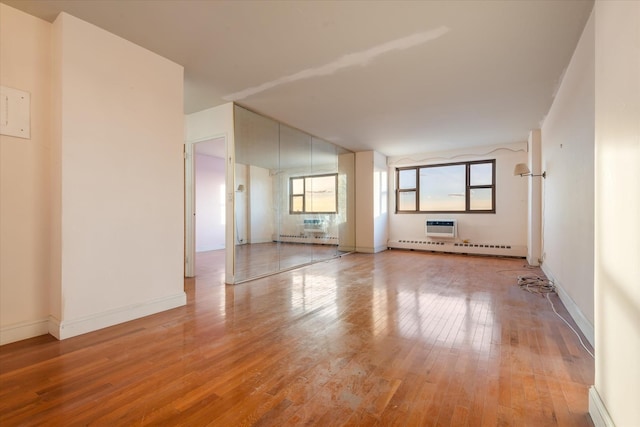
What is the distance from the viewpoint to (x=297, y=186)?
5977 mm

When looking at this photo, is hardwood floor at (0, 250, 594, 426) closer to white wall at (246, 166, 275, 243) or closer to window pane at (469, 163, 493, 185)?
white wall at (246, 166, 275, 243)

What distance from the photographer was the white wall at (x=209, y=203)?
312 inches

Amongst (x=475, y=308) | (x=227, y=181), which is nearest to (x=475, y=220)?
(x=475, y=308)

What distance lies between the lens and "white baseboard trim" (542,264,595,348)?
236 cm

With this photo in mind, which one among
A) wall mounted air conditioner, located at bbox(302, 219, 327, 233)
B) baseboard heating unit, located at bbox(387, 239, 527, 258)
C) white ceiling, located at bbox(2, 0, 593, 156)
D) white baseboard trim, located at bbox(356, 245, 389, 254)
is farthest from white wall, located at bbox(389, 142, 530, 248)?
wall mounted air conditioner, located at bbox(302, 219, 327, 233)

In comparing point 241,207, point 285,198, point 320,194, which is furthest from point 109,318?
point 320,194

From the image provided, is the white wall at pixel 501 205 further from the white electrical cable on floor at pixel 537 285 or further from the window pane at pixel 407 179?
the white electrical cable on floor at pixel 537 285

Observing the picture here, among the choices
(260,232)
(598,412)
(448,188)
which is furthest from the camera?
A: (448,188)

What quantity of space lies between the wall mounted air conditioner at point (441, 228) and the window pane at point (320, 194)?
97.4 inches

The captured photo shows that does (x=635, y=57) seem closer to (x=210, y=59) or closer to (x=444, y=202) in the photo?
(x=210, y=59)

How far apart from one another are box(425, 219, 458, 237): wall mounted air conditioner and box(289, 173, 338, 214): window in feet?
8.01

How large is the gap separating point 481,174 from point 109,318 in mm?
7604

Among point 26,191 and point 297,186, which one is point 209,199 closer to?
point 297,186

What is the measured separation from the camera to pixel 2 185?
2.33 meters
